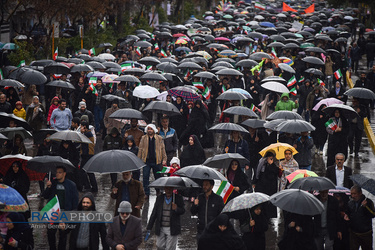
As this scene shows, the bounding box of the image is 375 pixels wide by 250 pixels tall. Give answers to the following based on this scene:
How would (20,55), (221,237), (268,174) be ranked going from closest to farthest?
1. (221,237)
2. (268,174)
3. (20,55)

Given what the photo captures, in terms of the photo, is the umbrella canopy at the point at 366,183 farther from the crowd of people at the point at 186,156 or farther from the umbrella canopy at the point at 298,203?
the umbrella canopy at the point at 298,203

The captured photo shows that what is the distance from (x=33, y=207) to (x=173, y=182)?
4132 millimetres

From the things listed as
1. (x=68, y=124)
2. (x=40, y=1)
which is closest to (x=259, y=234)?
(x=68, y=124)

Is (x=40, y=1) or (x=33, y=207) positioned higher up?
(x=40, y=1)

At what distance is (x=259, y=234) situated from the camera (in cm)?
975

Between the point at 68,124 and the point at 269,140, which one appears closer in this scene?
the point at 269,140

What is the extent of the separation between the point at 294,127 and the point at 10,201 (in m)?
6.35

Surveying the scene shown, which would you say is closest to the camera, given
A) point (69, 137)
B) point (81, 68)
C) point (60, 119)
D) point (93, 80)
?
point (69, 137)

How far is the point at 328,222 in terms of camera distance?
32.6 feet

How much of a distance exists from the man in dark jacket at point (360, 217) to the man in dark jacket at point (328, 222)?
25 cm

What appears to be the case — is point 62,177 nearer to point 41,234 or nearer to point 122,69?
point 41,234

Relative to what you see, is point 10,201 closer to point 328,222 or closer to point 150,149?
point 328,222

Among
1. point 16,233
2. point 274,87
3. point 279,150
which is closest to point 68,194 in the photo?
point 16,233

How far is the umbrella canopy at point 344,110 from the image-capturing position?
1481cm
